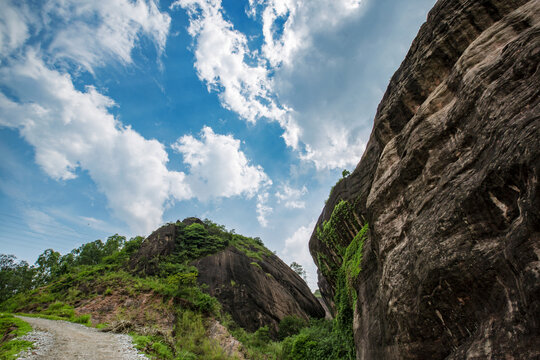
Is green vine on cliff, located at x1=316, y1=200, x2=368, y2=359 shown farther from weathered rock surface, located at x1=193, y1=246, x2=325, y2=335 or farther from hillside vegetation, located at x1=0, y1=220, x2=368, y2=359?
weathered rock surface, located at x1=193, y1=246, x2=325, y2=335

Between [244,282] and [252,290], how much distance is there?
1.41m

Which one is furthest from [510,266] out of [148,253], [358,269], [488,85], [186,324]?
[148,253]

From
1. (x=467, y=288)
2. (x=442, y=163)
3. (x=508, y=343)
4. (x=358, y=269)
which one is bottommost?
(x=508, y=343)

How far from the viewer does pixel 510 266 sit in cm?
416

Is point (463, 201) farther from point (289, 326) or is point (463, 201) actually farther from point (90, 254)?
point (90, 254)

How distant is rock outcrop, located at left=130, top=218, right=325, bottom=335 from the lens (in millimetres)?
26859

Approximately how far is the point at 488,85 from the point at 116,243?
182 ft

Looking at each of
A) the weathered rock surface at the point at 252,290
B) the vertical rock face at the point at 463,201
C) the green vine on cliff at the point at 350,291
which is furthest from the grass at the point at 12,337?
the weathered rock surface at the point at 252,290

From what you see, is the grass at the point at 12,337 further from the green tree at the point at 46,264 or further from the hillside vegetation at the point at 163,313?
the green tree at the point at 46,264

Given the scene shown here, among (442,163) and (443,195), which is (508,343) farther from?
(442,163)

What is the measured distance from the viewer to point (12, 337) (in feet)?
32.1

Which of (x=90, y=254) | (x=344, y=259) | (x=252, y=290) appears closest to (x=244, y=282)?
(x=252, y=290)

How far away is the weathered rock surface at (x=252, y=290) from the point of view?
87.4 feet

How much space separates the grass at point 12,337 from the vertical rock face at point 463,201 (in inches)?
500
